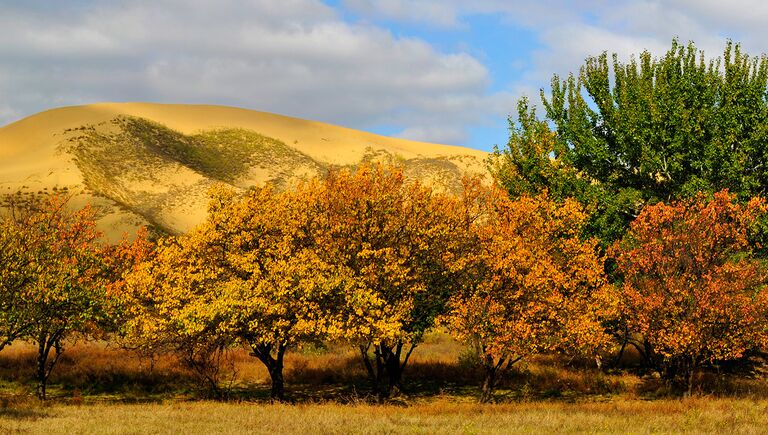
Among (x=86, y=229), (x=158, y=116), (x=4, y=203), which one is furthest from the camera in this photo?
(x=158, y=116)

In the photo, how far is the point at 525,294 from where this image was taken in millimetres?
32625

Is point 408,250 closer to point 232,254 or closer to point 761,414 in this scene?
point 232,254

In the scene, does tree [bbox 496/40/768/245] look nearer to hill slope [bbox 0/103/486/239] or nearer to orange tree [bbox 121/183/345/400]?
orange tree [bbox 121/183/345/400]

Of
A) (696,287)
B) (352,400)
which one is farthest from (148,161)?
(696,287)

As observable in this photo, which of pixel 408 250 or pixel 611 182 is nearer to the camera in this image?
pixel 408 250

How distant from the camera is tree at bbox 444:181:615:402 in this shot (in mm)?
31828

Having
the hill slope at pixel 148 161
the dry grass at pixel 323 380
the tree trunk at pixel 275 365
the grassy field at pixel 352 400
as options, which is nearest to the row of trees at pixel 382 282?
the tree trunk at pixel 275 365

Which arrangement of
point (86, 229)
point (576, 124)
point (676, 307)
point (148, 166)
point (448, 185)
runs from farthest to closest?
point (448, 185) < point (148, 166) < point (576, 124) < point (86, 229) < point (676, 307)

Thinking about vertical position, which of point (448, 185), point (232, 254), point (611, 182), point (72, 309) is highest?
point (448, 185)

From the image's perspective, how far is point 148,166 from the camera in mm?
156125

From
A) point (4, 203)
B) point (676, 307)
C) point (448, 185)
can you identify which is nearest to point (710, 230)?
point (676, 307)

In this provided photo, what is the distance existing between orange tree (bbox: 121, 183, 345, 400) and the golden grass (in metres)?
3.31

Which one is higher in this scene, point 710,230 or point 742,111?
point 742,111

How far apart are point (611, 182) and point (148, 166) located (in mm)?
129788
